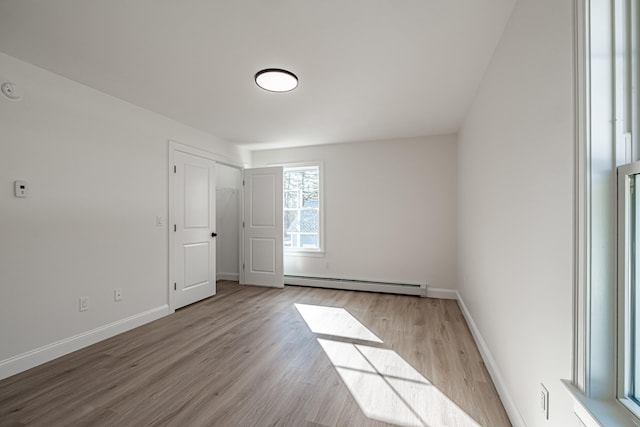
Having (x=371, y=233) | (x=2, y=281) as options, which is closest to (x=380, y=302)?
(x=371, y=233)

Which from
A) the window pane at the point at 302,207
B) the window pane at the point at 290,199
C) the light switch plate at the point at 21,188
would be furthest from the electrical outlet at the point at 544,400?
the window pane at the point at 290,199

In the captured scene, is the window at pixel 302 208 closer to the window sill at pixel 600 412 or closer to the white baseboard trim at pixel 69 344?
the white baseboard trim at pixel 69 344

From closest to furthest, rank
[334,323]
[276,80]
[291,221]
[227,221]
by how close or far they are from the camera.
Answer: [276,80] → [334,323] → [291,221] → [227,221]

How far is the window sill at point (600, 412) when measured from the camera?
0.81 metres

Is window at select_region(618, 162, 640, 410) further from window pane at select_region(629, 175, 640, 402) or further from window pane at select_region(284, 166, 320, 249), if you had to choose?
window pane at select_region(284, 166, 320, 249)

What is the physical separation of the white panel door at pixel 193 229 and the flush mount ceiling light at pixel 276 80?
6.19 feet

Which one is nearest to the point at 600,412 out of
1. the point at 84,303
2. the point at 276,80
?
the point at 276,80

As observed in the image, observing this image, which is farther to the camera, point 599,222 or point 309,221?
point 309,221

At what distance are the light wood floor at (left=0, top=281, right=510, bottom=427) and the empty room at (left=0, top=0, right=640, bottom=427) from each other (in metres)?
0.02

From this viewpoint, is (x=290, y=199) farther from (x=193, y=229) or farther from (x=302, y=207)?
(x=193, y=229)

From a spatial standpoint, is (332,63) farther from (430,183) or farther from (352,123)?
(430,183)

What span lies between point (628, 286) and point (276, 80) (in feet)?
8.28

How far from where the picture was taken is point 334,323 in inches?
127

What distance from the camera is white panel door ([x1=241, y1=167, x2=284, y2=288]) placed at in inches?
192
